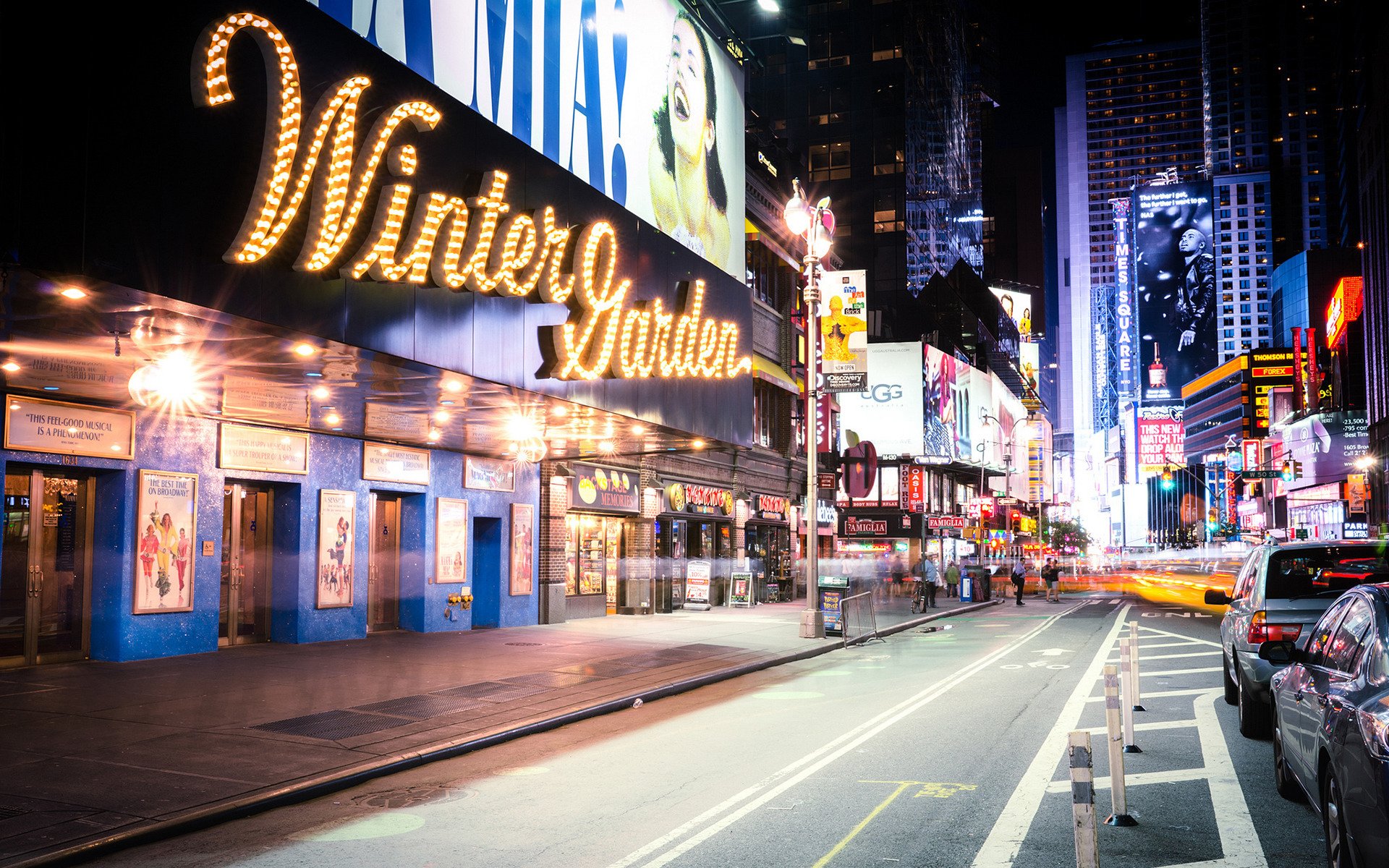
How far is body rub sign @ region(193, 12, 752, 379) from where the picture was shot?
10625 mm

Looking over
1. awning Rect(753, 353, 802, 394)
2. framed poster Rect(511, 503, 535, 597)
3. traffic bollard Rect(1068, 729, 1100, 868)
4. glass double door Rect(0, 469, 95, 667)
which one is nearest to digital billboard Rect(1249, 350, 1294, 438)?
awning Rect(753, 353, 802, 394)

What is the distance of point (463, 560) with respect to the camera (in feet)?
78.3

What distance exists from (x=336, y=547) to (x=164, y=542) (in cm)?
397

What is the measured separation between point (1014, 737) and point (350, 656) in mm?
11115

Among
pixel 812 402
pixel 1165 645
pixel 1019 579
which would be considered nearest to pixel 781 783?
pixel 812 402

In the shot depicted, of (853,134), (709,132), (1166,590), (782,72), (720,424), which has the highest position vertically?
(782,72)

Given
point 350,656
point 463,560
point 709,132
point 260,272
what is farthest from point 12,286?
point 709,132

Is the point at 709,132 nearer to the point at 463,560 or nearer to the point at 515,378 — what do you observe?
the point at 463,560

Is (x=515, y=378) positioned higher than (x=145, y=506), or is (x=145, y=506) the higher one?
(x=515, y=378)

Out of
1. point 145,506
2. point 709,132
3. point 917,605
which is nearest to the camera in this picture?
point 145,506

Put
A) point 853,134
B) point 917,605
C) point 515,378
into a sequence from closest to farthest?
point 515,378, point 917,605, point 853,134

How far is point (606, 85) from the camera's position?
26.3 m

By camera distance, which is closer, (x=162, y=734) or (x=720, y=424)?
(x=162, y=734)

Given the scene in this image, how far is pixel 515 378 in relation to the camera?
15312 mm
